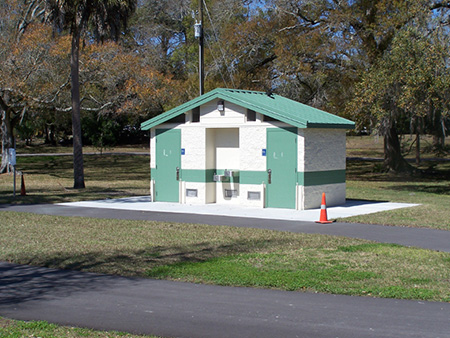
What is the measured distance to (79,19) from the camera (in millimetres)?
24344

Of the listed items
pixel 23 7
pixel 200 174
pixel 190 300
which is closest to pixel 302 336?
pixel 190 300

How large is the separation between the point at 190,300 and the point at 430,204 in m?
13.3

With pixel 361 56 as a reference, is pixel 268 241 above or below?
below

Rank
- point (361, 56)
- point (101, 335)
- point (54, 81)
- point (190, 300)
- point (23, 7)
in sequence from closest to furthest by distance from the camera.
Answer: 1. point (101, 335)
2. point (190, 300)
3. point (361, 56)
4. point (54, 81)
5. point (23, 7)

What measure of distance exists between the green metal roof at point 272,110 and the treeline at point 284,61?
4.50 metres

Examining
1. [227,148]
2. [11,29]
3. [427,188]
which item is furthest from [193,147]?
[11,29]

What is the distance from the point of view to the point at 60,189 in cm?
2514

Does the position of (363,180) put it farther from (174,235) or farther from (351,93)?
(174,235)

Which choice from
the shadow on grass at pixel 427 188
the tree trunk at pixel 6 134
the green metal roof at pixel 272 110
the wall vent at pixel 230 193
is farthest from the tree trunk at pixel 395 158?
the tree trunk at pixel 6 134

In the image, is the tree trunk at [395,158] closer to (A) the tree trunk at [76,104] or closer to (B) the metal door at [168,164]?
(A) the tree trunk at [76,104]

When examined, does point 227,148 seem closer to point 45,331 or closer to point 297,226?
point 297,226

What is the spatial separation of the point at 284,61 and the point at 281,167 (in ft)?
40.4

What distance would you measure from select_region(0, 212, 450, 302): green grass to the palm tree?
1147 cm

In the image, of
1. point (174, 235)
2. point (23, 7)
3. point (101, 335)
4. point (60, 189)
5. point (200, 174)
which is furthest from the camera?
point (23, 7)
